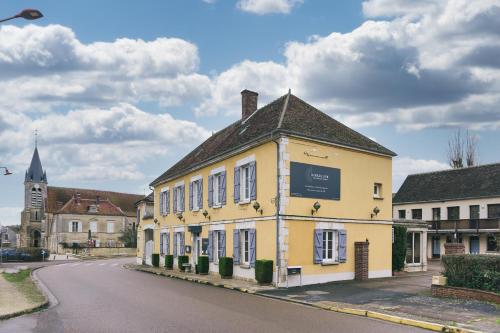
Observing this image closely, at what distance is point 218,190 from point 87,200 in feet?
169

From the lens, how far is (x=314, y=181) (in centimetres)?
2169

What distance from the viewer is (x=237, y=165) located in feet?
78.8

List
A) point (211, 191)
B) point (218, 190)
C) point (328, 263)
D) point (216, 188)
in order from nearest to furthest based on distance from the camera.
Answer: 1. point (328, 263)
2. point (218, 190)
3. point (216, 188)
4. point (211, 191)

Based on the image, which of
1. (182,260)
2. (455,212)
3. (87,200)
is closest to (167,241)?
(182,260)

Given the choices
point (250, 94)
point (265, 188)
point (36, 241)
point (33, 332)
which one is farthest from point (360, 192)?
point (36, 241)

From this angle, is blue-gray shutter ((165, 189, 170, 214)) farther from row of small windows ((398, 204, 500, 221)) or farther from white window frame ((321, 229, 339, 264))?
row of small windows ((398, 204, 500, 221))

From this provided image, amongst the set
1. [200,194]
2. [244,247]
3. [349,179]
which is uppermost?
[349,179]

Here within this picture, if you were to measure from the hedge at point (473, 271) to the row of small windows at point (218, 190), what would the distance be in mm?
8711

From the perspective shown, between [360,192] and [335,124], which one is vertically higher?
[335,124]

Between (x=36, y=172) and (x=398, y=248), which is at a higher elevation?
(x=36, y=172)

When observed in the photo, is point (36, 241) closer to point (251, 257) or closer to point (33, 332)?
point (251, 257)

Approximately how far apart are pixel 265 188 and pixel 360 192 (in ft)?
16.2

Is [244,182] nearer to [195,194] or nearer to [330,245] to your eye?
[330,245]

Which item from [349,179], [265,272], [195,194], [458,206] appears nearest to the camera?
[265,272]
